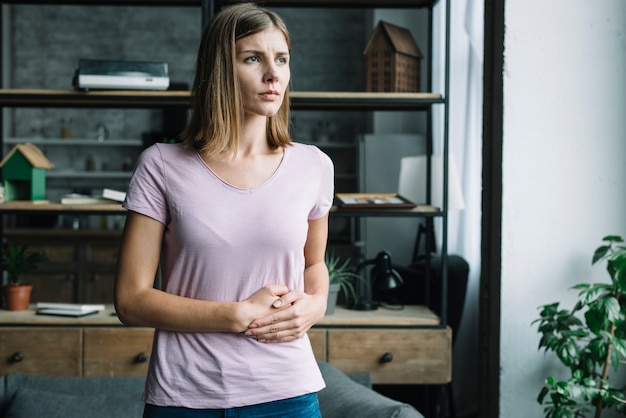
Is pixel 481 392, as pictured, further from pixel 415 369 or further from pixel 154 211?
pixel 154 211

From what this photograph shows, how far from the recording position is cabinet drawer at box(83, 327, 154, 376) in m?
2.84

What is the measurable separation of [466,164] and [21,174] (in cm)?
240

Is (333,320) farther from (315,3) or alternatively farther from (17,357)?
(315,3)

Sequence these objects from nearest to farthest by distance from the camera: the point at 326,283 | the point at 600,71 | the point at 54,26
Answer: the point at 326,283, the point at 600,71, the point at 54,26

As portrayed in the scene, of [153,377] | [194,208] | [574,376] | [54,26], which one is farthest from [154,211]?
[54,26]

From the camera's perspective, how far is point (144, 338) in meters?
2.84

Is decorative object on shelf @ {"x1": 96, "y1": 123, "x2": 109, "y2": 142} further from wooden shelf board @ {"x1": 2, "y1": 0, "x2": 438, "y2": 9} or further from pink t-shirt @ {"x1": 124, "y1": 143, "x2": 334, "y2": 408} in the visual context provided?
pink t-shirt @ {"x1": 124, "y1": 143, "x2": 334, "y2": 408}

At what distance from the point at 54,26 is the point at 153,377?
6.42m

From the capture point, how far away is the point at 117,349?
112 inches

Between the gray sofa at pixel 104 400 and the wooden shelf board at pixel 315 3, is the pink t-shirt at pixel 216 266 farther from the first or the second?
the wooden shelf board at pixel 315 3

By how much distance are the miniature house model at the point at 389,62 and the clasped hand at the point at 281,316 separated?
1.91 m

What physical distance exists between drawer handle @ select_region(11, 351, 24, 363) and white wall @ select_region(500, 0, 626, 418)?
1796 millimetres

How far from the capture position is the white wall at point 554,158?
8.85 ft

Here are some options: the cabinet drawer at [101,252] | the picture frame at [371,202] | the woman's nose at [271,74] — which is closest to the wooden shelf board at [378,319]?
the picture frame at [371,202]
